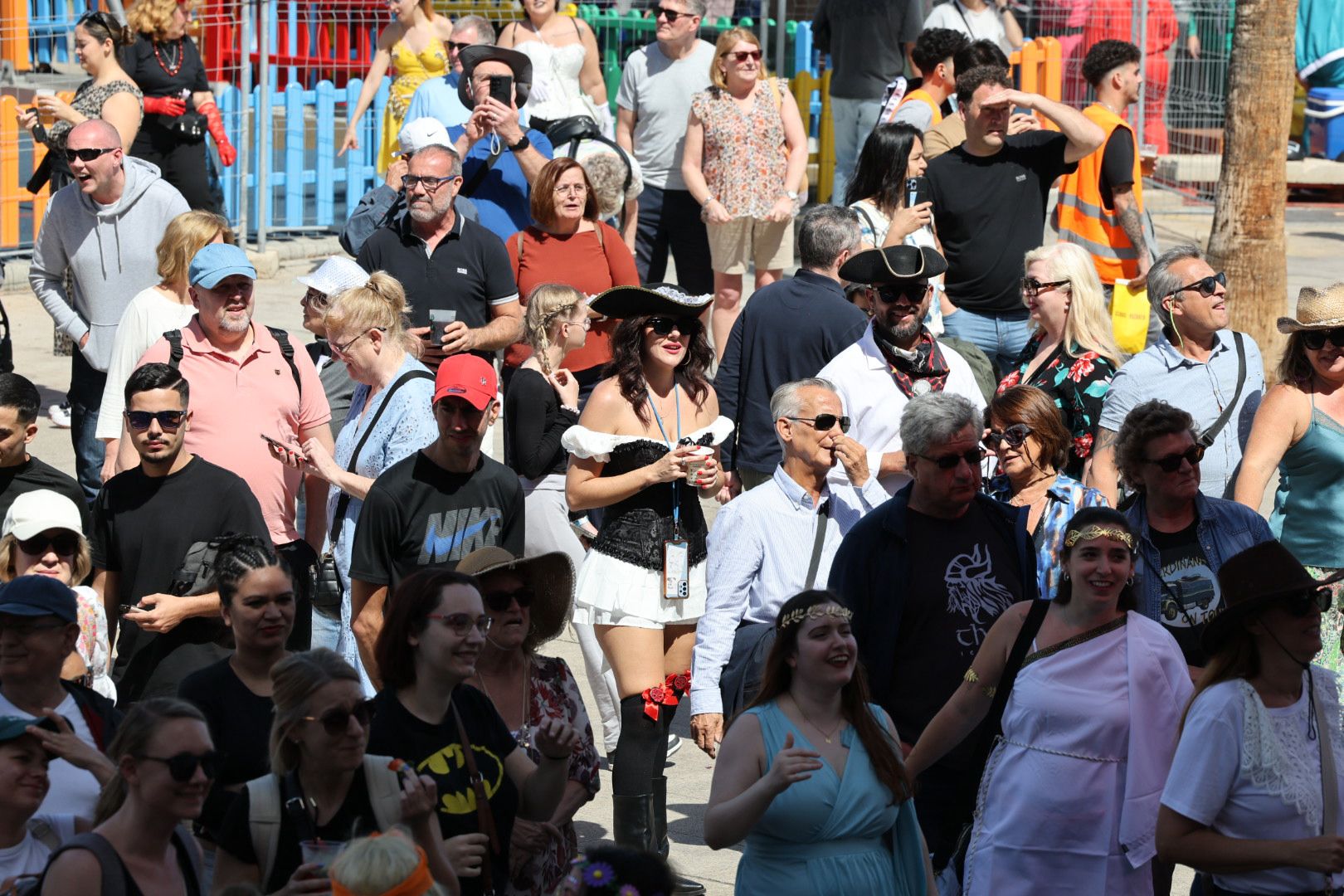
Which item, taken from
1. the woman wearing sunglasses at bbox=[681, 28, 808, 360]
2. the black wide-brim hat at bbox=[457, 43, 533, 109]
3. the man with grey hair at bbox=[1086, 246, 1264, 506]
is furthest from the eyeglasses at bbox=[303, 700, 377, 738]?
the woman wearing sunglasses at bbox=[681, 28, 808, 360]

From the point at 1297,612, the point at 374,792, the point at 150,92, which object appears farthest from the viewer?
the point at 150,92

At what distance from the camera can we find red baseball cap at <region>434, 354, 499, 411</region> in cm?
559

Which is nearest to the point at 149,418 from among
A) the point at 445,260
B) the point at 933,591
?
the point at 445,260

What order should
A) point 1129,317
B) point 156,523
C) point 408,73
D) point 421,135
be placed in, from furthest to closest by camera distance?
point 408,73 → point 1129,317 → point 421,135 → point 156,523

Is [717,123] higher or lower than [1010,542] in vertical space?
higher

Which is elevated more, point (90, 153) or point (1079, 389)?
point (90, 153)

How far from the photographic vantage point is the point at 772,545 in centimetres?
566

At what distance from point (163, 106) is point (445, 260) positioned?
4.55 meters

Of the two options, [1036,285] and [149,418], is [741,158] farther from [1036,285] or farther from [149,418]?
[149,418]

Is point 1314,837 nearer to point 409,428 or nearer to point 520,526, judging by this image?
point 520,526

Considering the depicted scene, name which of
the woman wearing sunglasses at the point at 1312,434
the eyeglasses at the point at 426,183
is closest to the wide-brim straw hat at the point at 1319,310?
the woman wearing sunglasses at the point at 1312,434

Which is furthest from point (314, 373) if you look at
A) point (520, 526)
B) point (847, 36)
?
point (847, 36)

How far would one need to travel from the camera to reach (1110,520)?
4.78 m

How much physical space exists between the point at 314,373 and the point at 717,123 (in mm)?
4192
